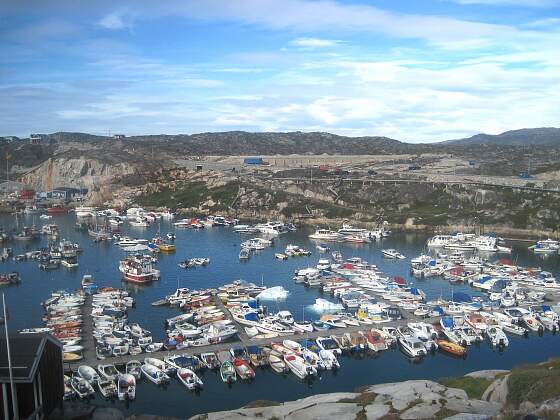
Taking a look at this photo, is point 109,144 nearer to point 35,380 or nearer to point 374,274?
point 374,274

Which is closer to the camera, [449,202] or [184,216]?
[449,202]

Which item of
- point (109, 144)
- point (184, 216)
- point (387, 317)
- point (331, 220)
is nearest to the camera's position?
point (387, 317)

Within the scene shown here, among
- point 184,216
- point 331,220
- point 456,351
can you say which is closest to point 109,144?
point 184,216

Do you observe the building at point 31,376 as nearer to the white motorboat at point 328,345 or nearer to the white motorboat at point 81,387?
the white motorboat at point 81,387

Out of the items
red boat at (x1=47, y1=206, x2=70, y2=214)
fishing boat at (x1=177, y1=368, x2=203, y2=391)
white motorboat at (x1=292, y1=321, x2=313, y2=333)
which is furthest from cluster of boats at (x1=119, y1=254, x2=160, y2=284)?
red boat at (x1=47, y1=206, x2=70, y2=214)

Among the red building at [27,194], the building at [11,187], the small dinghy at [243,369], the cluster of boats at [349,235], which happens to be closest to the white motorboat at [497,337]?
the small dinghy at [243,369]

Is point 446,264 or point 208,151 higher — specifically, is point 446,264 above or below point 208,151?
below

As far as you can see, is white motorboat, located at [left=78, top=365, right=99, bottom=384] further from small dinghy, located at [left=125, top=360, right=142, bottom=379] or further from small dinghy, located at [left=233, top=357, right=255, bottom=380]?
small dinghy, located at [left=233, top=357, right=255, bottom=380]

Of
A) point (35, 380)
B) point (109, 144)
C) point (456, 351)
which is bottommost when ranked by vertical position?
point (456, 351)
